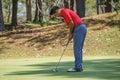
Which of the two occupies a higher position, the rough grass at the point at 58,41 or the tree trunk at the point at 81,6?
the tree trunk at the point at 81,6

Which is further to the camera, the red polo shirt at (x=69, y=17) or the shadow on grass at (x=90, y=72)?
the red polo shirt at (x=69, y=17)

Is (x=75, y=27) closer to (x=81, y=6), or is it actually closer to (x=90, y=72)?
(x=90, y=72)

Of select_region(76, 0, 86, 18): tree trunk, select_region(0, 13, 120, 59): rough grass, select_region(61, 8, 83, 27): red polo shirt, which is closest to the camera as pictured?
select_region(61, 8, 83, 27): red polo shirt

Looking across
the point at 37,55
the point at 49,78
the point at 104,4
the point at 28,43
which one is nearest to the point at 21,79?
the point at 49,78

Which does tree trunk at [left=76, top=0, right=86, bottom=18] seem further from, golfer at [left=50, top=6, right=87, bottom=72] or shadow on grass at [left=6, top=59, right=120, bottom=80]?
golfer at [left=50, top=6, right=87, bottom=72]

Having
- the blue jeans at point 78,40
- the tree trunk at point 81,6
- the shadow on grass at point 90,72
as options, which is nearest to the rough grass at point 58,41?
the tree trunk at point 81,6

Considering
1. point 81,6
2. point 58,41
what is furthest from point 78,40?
point 81,6

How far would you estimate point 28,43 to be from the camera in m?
24.4

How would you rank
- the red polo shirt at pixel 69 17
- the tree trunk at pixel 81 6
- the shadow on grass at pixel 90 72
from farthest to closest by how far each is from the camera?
the tree trunk at pixel 81 6, the red polo shirt at pixel 69 17, the shadow on grass at pixel 90 72

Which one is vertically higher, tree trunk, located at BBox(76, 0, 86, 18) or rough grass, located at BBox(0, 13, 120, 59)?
tree trunk, located at BBox(76, 0, 86, 18)

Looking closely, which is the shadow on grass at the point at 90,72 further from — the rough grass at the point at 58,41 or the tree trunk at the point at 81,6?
the tree trunk at the point at 81,6

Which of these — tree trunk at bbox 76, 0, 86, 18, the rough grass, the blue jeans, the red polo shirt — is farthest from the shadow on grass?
tree trunk at bbox 76, 0, 86, 18

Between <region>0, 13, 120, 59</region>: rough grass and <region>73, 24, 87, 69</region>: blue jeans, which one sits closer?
<region>73, 24, 87, 69</region>: blue jeans

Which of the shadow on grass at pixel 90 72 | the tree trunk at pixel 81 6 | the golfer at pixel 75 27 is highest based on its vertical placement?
the golfer at pixel 75 27
